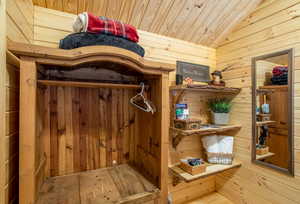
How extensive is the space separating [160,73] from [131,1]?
689 mm

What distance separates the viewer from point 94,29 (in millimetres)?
885

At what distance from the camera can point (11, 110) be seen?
0.75 metres

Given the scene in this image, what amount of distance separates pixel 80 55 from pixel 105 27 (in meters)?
0.25

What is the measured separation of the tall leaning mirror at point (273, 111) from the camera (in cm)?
130

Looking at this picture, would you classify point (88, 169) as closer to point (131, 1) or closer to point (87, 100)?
point (87, 100)

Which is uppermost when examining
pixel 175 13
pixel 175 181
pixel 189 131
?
pixel 175 13

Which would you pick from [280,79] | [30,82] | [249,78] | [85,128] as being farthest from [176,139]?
[30,82]

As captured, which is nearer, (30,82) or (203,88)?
(30,82)

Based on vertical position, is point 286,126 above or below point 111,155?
above

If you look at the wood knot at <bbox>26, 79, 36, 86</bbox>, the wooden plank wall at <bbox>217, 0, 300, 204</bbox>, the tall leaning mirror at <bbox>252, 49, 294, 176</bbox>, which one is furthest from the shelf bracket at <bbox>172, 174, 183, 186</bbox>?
the wood knot at <bbox>26, 79, 36, 86</bbox>

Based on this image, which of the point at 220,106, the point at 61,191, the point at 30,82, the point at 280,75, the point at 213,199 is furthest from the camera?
the point at 213,199

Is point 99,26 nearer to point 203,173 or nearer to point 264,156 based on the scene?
point 203,173

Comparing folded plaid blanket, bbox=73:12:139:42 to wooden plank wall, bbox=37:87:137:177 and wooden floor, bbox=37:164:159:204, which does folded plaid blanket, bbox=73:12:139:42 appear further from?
wooden floor, bbox=37:164:159:204

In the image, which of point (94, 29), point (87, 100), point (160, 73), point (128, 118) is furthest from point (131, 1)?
point (128, 118)
